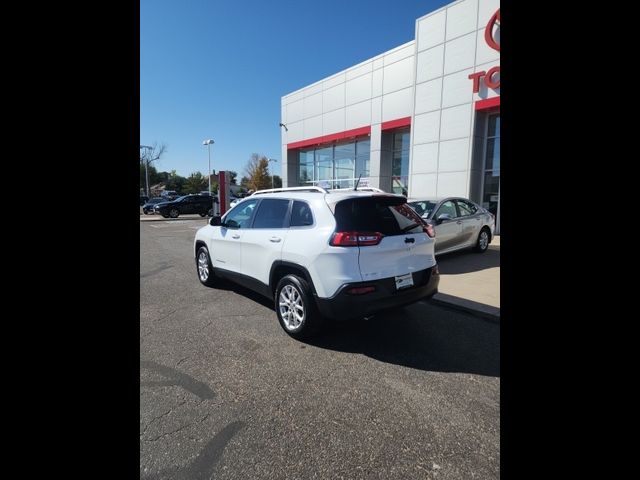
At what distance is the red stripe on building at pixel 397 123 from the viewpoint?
55.6 feet

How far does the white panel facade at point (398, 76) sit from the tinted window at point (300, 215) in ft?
48.2

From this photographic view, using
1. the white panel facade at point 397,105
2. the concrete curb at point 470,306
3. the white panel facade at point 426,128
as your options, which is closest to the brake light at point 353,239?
the concrete curb at point 470,306

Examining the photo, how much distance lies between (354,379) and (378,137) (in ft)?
55.5

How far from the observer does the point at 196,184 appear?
261 ft

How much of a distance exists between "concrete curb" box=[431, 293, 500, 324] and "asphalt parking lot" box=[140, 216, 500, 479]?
0.16m

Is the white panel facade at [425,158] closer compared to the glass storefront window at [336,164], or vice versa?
the white panel facade at [425,158]

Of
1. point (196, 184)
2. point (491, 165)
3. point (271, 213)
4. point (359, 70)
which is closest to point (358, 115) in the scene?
point (359, 70)

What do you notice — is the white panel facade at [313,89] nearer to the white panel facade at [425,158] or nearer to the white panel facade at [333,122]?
the white panel facade at [333,122]

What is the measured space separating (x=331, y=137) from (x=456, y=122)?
884 centimetres
